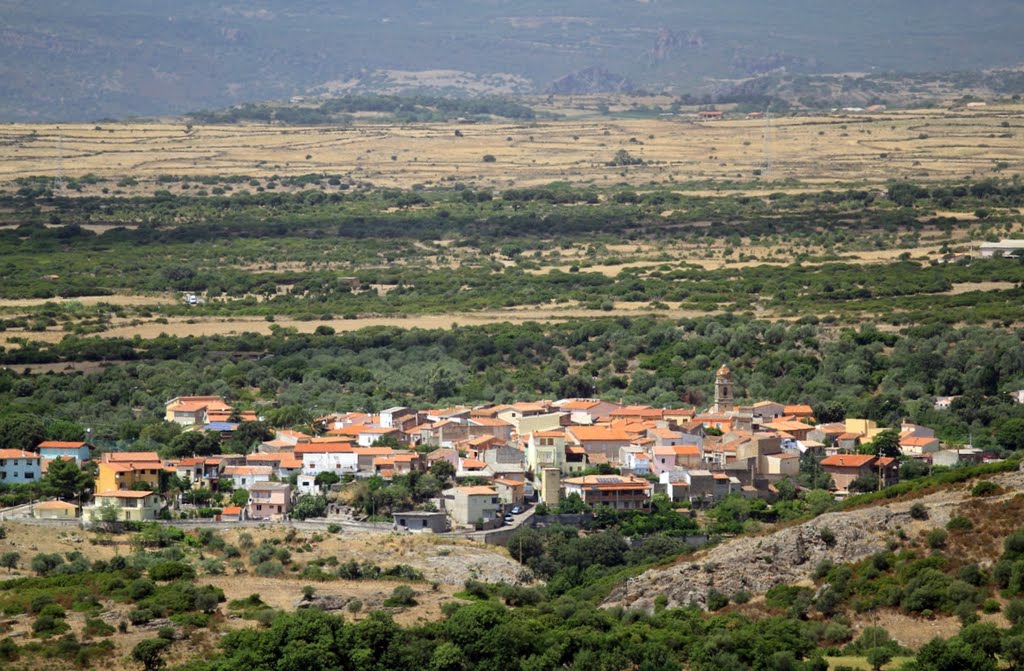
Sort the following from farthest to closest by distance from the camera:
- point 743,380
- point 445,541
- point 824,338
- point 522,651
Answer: point 824,338 < point 743,380 < point 445,541 < point 522,651

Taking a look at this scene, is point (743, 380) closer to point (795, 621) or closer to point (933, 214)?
point (795, 621)

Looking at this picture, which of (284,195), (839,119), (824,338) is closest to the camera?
(824,338)

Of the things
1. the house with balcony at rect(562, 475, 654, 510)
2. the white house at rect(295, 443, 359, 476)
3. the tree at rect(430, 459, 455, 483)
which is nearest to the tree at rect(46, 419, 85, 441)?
the white house at rect(295, 443, 359, 476)

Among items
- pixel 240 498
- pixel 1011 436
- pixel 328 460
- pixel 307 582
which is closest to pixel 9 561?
pixel 307 582

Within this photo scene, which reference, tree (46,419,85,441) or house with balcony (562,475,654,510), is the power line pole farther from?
house with balcony (562,475,654,510)

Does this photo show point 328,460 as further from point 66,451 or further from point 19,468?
point 19,468

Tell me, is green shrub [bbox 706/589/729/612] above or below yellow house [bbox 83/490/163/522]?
below

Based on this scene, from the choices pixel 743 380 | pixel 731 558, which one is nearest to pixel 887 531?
pixel 731 558
